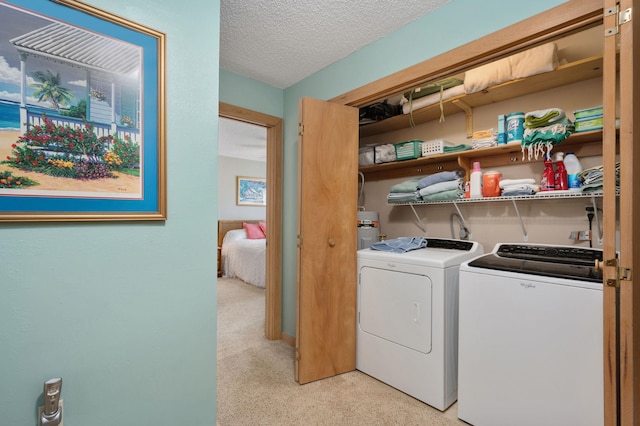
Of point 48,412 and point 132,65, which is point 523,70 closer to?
point 132,65

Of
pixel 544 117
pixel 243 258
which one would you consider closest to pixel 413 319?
pixel 544 117

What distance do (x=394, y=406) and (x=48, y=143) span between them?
7.18 ft

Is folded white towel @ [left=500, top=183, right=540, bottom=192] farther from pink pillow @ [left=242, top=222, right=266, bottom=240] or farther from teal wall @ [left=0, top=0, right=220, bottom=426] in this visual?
pink pillow @ [left=242, top=222, right=266, bottom=240]

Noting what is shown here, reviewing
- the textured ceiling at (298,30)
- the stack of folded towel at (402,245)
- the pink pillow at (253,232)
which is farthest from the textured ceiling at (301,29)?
the pink pillow at (253,232)

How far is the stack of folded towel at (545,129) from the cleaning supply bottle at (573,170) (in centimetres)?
13

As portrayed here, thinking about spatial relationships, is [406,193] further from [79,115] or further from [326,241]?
[79,115]

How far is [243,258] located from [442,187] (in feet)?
12.4

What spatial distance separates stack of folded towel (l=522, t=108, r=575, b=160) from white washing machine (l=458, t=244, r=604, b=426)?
2.09 feet

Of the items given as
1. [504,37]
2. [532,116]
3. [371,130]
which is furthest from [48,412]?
[371,130]

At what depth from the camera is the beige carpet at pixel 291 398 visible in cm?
175

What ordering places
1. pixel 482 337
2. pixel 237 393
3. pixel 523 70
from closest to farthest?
pixel 482 337, pixel 523 70, pixel 237 393

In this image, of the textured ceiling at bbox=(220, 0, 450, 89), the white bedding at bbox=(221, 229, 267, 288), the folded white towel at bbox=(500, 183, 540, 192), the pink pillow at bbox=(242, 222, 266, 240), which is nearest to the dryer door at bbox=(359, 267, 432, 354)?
the folded white towel at bbox=(500, 183, 540, 192)

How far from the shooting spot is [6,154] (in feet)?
3.26

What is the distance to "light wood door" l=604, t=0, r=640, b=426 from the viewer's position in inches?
36.9
